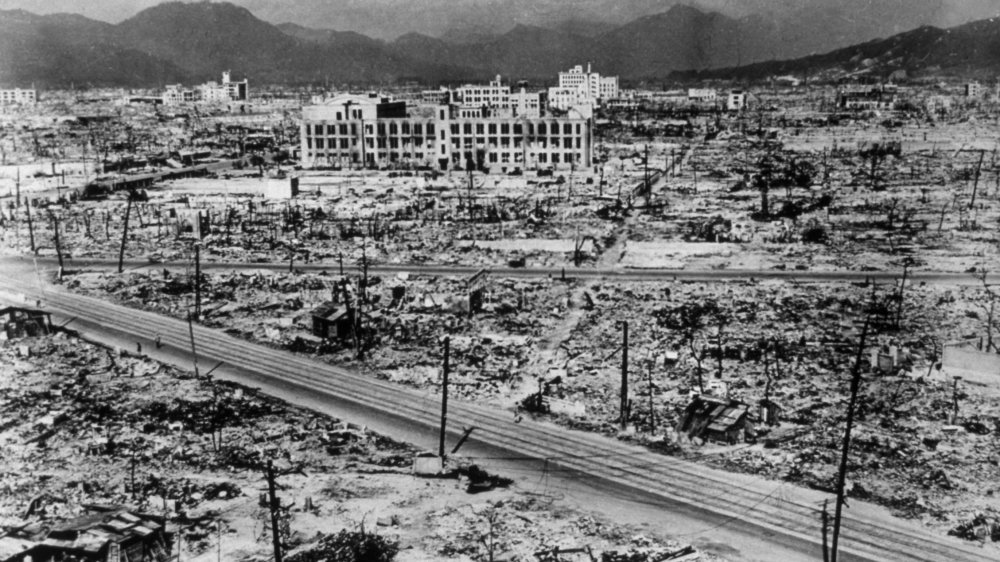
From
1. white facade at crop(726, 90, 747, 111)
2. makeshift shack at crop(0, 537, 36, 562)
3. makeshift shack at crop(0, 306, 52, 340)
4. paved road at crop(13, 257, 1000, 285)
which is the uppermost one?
white facade at crop(726, 90, 747, 111)

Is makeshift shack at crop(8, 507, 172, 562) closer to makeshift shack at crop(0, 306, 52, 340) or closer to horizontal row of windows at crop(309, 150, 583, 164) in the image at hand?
makeshift shack at crop(0, 306, 52, 340)

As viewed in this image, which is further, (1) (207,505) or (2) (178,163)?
(2) (178,163)

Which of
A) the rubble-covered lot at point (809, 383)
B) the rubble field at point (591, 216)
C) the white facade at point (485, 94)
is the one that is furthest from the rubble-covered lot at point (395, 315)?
the white facade at point (485, 94)

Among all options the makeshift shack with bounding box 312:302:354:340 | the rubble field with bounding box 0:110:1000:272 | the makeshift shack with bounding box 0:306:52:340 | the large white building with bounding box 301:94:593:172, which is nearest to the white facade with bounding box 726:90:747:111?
the rubble field with bounding box 0:110:1000:272

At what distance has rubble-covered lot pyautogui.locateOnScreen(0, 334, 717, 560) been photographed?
21875 mm

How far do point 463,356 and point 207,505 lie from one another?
15.1 meters

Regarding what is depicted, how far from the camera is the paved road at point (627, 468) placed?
21.5 m

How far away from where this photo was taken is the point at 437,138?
340ft

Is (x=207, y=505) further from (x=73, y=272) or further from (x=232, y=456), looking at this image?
(x=73, y=272)

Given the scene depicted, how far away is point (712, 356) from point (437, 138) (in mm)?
72460

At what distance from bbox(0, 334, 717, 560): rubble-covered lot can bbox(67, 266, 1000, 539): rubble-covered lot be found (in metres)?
5.84

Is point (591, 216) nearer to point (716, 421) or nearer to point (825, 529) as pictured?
point (716, 421)

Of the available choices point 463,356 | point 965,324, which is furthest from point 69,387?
point 965,324

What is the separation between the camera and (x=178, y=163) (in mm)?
110188
